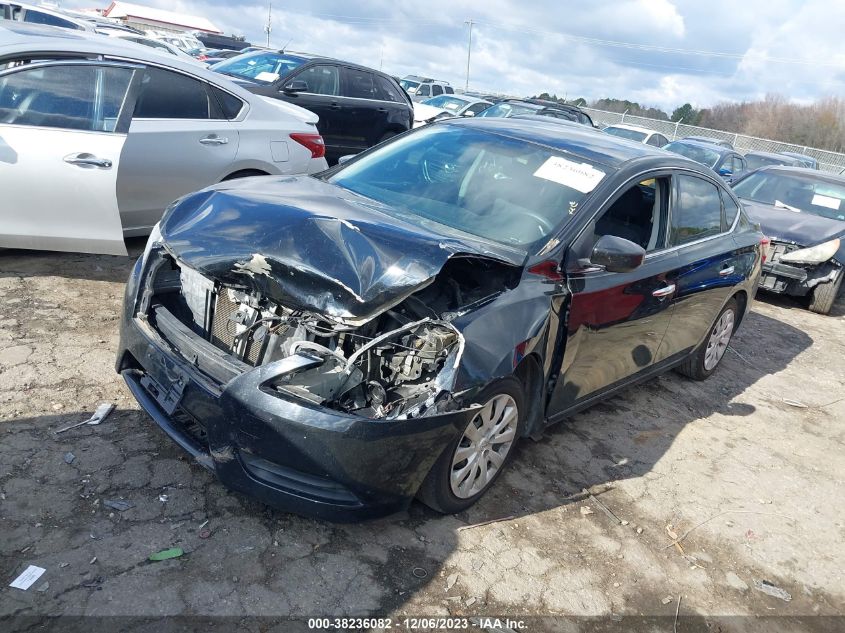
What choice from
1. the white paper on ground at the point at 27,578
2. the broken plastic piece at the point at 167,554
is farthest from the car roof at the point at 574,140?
the white paper on ground at the point at 27,578

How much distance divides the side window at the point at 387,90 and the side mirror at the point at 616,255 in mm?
8433

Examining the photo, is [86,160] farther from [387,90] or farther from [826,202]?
[826,202]

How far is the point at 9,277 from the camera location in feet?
16.7

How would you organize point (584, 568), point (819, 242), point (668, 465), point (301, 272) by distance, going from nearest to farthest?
point (301, 272) < point (584, 568) < point (668, 465) < point (819, 242)

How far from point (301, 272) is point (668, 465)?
270 cm

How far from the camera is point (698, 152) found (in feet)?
56.7

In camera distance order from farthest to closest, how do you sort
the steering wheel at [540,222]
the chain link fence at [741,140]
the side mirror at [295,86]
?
the chain link fence at [741,140]
the side mirror at [295,86]
the steering wheel at [540,222]

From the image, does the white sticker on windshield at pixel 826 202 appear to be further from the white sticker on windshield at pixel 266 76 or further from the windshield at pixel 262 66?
the white sticker on windshield at pixel 266 76

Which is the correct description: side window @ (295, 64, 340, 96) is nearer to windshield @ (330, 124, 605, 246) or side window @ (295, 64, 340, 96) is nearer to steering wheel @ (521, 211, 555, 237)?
windshield @ (330, 124, 605, 246)

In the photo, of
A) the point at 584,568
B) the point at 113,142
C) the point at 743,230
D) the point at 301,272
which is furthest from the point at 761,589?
the point at 113,142

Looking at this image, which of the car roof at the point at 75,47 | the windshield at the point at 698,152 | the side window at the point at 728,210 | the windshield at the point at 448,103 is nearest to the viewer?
the car roof at the point at 75,47

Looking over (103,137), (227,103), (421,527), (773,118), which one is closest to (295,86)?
(227,103)

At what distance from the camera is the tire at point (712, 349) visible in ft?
18.0

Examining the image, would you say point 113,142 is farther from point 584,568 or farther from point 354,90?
point 354,90
